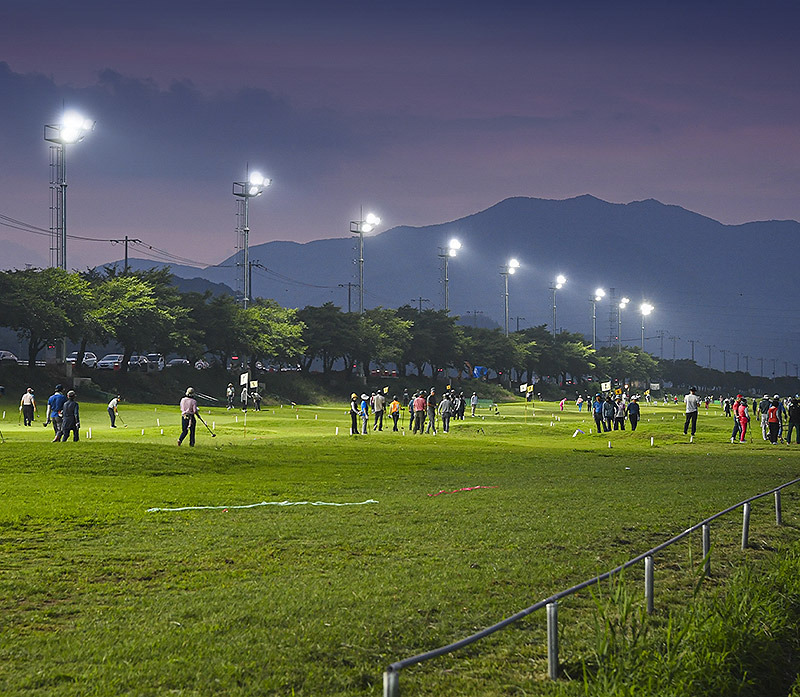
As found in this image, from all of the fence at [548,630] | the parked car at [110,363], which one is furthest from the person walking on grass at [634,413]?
the parked car at [110,363]

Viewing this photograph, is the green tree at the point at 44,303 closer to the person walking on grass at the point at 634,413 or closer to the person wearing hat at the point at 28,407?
the person wearing hat at the point at 28,407

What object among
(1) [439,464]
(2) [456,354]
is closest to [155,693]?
(1) [439,464]

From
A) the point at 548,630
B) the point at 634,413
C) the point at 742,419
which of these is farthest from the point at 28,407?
the point at 548,630

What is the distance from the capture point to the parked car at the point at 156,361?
95812mm

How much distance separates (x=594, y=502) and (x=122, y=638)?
12790 mm

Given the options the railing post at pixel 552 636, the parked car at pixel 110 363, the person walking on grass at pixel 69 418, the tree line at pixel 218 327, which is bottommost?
the railing post at pixel 552 636

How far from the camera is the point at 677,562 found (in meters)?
13.5

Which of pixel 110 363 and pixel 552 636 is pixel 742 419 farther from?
pixel 110 363

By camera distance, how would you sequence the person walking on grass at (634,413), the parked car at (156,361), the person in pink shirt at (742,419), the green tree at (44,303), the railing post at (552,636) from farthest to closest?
the parked car at (156,361)
the green tree at (44,303)
the person walking on grass at (634,413)
the person in pink shirt at (742,419)
the railing post at (552,636)

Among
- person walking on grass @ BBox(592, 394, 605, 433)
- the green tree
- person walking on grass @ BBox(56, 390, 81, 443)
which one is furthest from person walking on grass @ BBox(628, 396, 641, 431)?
the green tree

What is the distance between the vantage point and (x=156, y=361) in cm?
10344

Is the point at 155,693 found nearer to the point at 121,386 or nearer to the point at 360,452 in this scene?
the point at 360,452

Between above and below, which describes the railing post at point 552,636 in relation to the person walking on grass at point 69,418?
below

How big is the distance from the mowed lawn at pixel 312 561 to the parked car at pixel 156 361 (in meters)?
68.8
